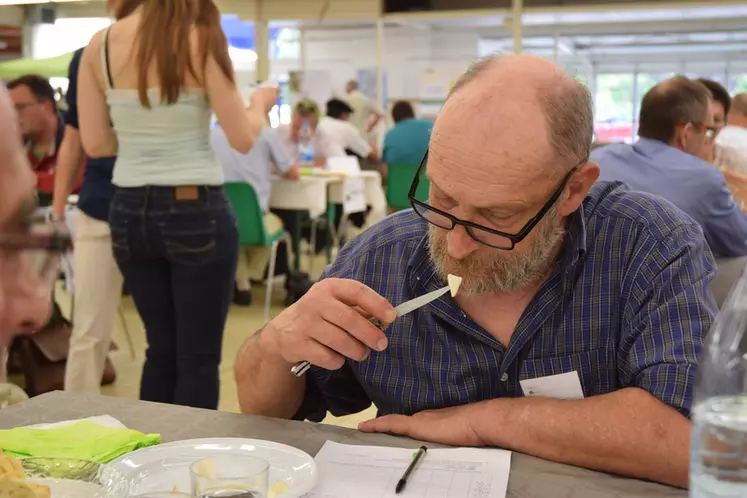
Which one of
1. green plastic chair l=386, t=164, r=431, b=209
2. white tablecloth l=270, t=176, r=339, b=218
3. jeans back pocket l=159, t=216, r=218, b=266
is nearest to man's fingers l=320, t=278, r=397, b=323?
jeans back pocket l=159, t=216, r=218, b=266

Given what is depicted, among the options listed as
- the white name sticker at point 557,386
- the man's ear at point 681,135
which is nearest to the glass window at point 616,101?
the man's ear at point 681,135

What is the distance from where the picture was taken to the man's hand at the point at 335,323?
1228 mm

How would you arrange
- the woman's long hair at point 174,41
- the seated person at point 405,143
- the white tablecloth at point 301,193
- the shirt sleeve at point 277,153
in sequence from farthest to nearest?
the seated person at point 405,143 → the white tablecloth at point 301,193 → the shirt sleeve at point 277,153 → the woman's long hair at point 174,41

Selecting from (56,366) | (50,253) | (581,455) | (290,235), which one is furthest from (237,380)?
(290,235)

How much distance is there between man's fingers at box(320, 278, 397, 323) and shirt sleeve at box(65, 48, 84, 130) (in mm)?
1841

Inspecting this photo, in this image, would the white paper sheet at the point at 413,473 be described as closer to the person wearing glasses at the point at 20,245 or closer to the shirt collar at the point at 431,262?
the shirt collar at the point at 431,262

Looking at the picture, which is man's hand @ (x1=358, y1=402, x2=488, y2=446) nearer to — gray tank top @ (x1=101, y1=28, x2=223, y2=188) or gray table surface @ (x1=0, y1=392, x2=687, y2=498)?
gray table surface @ (x1=0, y1=392, x2=687, y2=498)

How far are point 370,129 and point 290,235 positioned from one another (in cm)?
447

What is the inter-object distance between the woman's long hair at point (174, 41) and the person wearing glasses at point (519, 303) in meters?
1.08

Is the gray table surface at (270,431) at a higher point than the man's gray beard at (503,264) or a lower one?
lower

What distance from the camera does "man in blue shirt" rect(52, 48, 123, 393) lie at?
112 inches

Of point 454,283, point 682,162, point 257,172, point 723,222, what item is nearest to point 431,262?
point 454,283

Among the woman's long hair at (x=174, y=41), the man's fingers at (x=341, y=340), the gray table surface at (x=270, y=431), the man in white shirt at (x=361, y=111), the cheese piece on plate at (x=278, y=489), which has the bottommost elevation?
the man in white shirt at (x=361, y=111)

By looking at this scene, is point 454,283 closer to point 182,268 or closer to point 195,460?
point 195,460
